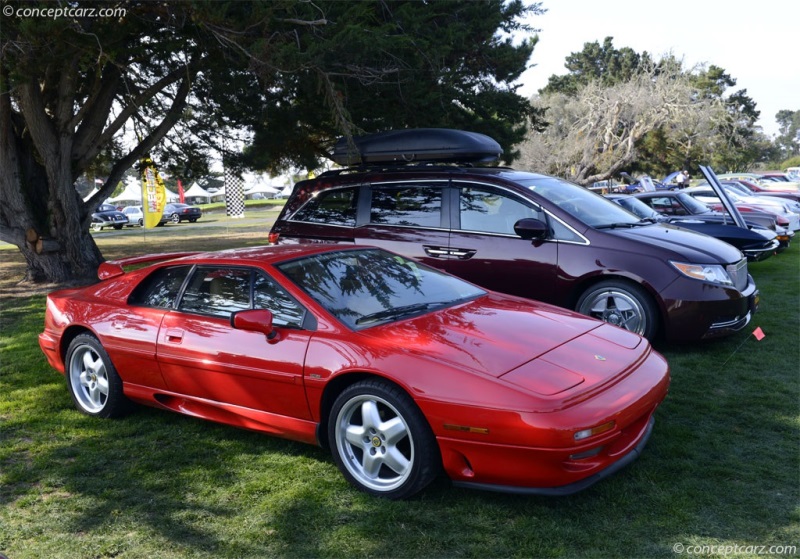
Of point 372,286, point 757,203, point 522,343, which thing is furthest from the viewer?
point 757,203

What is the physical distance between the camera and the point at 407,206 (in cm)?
737

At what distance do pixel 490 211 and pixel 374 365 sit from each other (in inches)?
139

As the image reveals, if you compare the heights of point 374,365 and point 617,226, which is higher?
point 617,226

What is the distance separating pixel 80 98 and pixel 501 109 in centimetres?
840

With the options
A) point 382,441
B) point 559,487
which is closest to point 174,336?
point 382,441

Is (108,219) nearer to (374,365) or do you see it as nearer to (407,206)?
(407,206)

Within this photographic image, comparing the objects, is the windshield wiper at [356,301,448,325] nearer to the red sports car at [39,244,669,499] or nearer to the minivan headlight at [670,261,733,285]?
the red sports car at [39,244,669,499]

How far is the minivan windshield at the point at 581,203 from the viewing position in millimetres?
6797

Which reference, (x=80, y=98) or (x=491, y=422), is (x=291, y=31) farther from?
(x=491, y=422)

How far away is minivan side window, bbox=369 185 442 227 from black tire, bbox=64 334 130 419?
3137 millimetres

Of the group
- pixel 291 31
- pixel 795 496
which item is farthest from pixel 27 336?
pixel 795 496
